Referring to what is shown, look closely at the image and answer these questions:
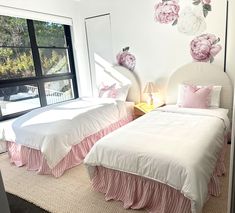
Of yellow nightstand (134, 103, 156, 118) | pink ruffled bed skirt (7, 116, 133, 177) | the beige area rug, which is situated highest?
yellow nightstand (134, 103, 156, 118)

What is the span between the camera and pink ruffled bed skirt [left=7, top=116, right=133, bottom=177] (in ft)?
8.57

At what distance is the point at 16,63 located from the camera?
12.0ft

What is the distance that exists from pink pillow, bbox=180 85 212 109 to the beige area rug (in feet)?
3.43

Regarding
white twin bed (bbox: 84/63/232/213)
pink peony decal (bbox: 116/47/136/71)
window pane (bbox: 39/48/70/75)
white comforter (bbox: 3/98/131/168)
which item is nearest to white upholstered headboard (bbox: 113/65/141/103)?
pink peony decal (bbox: 116/47/136/71)

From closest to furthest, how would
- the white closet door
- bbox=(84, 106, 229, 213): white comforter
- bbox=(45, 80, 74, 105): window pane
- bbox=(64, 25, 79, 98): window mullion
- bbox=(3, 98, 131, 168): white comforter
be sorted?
bbox=(84, 106, 229, 213): white comforter < bbox=(3, 98, 131, 168): white comforter < the white closet door < bbox=(45, 80, 74, 105): window pane < bbox=(64, 25, 79, 98): window mullion

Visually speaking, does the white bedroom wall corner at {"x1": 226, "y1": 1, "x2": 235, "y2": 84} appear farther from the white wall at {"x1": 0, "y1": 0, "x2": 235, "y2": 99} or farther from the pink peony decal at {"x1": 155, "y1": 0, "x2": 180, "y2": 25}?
the pink peony decal at {"x1": 155, "y1": 0, "x2": 180, "y2": 25}

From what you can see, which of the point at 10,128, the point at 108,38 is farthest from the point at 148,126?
the point at 108,38

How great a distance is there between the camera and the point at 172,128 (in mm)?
2244

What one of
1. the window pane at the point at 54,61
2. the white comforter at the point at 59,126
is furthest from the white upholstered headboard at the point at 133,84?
the window pane at the point at 54,61

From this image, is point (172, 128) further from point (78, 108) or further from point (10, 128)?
point (10, 128)

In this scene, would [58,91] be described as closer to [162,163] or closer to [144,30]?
[144,30]

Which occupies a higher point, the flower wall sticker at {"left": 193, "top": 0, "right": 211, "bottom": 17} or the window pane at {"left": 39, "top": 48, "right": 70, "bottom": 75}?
the flower wall sticker at {"left": 193, "top": 0, "right": 211, "bottom": 17}

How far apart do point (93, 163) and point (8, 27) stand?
2.90 m

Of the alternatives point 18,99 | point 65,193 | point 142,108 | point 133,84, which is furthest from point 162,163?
point 18,99
